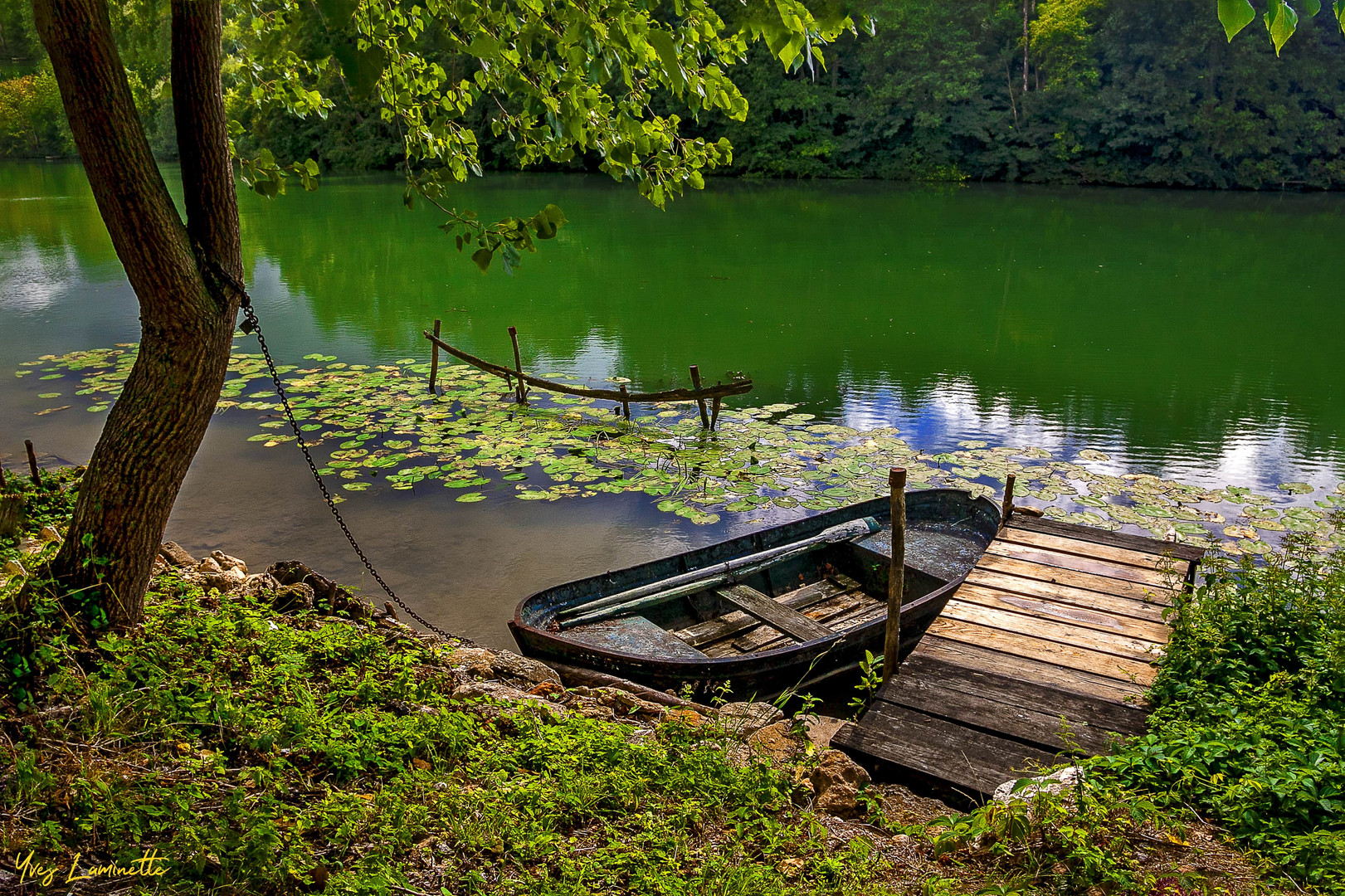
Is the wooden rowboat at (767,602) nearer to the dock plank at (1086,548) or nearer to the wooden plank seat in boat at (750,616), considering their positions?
the wooden plank seat in boat at (750,616)

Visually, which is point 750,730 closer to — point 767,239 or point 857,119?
point 767,239

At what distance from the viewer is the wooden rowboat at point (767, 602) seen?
18.1 ft

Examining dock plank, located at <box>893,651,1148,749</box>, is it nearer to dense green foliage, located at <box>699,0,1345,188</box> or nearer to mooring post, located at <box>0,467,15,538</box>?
mooring post, located at <box>0,467,15,538</box>

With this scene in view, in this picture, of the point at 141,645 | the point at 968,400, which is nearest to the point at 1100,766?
the point at 141,645

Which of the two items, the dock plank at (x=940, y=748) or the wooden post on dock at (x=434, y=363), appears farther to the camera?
the wooden post on dock at (x=434, y=363)

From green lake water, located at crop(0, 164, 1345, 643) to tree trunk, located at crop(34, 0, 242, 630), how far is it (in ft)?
12.1

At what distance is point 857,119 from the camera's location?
3912 cm

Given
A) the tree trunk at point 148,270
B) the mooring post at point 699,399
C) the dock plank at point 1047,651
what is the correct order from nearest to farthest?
the tree trunk at point 148,270 → the dock plank at point 1047,651 → the mooring post at point 699,399

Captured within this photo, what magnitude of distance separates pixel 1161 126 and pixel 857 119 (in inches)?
471

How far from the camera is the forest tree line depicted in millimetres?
32594

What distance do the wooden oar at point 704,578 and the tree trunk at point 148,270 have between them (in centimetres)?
293

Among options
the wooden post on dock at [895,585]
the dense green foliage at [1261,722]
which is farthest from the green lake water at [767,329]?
the dense green foliage at [1261,722]

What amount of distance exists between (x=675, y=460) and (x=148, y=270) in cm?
710
